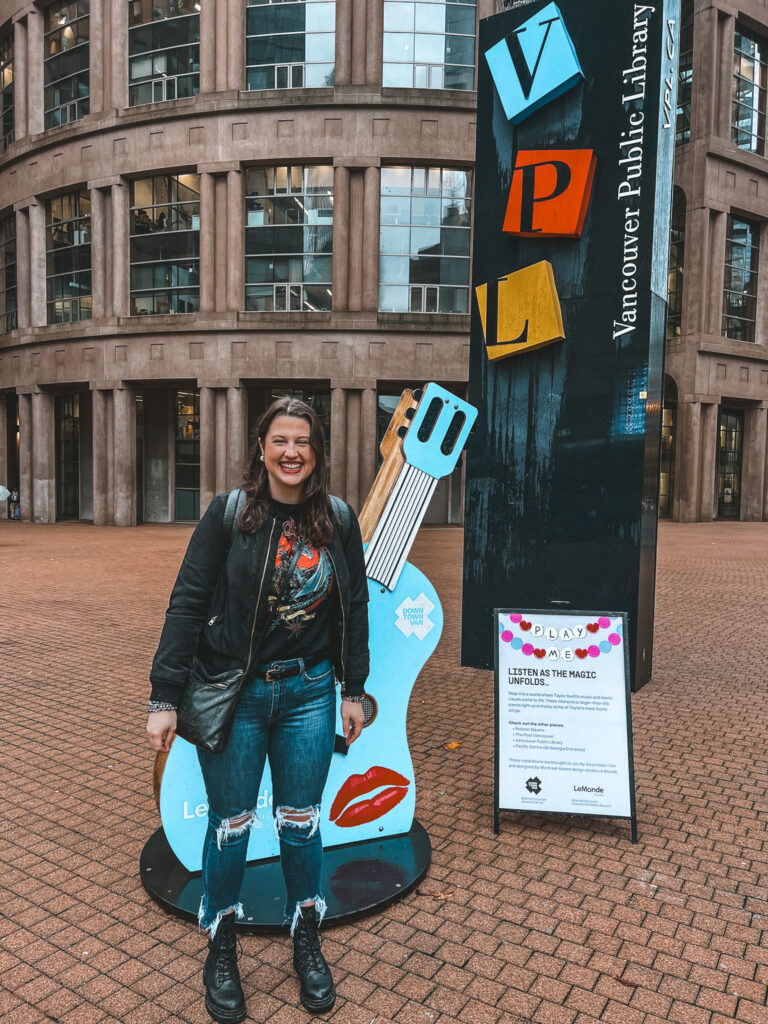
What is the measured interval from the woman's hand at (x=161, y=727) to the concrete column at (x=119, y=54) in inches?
1009

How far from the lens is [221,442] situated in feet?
76.4

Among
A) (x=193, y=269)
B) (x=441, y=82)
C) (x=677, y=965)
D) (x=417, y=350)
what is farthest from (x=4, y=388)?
(x=677, y=965)

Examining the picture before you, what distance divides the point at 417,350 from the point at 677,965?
66.5ft

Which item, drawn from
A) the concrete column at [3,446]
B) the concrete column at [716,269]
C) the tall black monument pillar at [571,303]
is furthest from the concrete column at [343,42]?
the concrete column at [3,446]

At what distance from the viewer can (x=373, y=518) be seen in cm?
380

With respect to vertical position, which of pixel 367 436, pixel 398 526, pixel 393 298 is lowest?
pixel 398 526

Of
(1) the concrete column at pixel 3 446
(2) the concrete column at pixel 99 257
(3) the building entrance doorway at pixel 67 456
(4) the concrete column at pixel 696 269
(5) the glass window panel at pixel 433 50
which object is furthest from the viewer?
(3) the building entrance doorway at pixel 67 456

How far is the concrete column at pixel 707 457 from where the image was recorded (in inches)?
1093

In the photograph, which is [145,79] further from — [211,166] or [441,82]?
[441,82]

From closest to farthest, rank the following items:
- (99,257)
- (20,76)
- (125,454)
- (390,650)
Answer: (390,650) → (99,257) → (125,454) → (20,76)

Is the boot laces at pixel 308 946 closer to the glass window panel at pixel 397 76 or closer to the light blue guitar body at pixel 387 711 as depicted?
the light blue guitar body at pixel 387 711

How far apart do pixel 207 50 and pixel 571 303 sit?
20.6m

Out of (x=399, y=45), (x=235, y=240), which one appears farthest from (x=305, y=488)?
(x=399, y=45)

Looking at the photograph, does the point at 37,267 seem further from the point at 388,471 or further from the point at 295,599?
the point at 295,599
